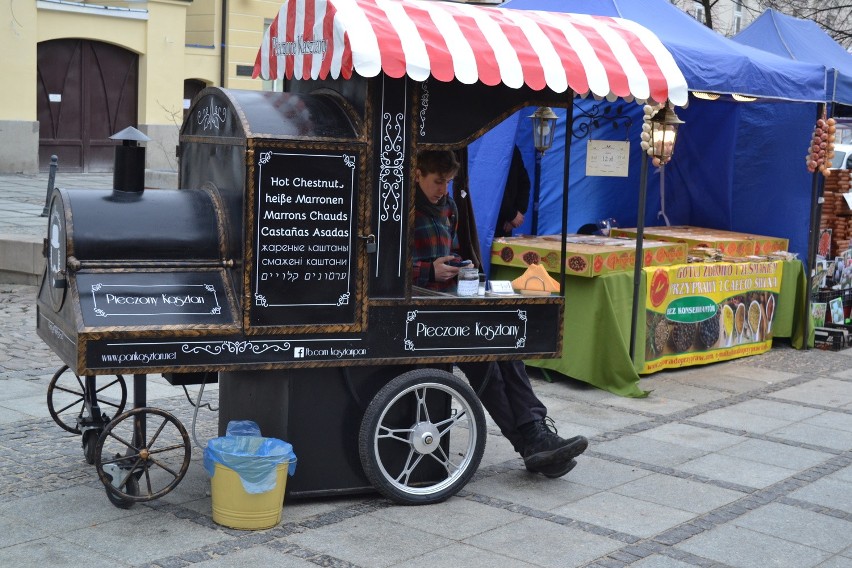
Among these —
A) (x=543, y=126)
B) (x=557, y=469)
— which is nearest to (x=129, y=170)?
(x=557, y=469)

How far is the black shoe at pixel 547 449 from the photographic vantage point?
18.3 feet

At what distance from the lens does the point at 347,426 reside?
17.2 feet

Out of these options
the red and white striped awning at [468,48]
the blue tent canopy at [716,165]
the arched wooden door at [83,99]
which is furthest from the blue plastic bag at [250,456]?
the arched wooden door at [83,99]

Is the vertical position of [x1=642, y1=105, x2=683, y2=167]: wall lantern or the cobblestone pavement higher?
[x1=642, y1=105, x2=683, y2=167]: wall lantern

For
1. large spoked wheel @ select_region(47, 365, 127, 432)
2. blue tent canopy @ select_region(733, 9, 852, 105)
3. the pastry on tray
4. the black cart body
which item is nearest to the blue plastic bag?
the black cart body

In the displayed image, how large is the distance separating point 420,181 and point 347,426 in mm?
1268

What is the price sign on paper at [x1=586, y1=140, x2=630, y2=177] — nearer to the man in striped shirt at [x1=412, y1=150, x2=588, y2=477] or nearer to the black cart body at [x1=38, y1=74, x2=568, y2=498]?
the man in striped shirt at [x1=412, y1=150, x2=588, y2=477]

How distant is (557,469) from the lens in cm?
568

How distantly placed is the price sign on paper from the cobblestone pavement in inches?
109

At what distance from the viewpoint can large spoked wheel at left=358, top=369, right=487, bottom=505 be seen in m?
5.12

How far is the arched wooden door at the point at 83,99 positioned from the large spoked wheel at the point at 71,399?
46.6 feet

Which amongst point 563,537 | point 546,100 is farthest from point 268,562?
point 546,100

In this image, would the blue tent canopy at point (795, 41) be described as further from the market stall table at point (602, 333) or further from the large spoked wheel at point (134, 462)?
the large spoked wheel at point (134, 462)

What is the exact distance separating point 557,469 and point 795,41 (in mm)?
7058
